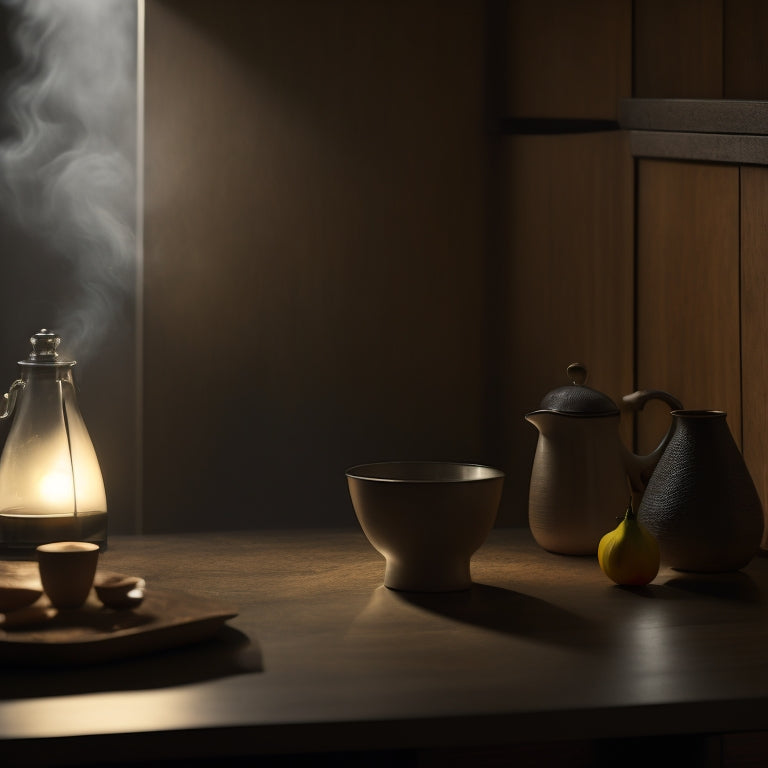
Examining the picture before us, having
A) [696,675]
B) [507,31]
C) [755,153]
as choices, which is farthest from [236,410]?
[696,675]

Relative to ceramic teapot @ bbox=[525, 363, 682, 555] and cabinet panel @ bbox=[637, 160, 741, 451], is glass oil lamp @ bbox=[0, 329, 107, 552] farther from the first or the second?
cabinet panel @ bbox=[637, 160, 741, 451]

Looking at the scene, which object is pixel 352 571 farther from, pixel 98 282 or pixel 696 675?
pixel 98 282

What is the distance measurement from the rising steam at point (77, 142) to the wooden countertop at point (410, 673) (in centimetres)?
63

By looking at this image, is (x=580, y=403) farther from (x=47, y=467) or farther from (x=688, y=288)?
(x=47, y=467)

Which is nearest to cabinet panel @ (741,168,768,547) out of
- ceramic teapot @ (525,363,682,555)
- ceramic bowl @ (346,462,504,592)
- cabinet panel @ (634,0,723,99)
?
ceramic teapot @ (525,363,682,555)

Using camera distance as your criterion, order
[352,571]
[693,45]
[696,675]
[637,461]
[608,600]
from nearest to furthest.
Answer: [696,675]
[608,600]
[352,571]
[637,461]
[693,45]

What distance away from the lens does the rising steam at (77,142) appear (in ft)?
5.49

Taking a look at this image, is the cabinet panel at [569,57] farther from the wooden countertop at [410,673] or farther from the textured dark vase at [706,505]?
the wooden countertop at [410,673]

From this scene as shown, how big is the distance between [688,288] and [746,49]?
0.32 metres

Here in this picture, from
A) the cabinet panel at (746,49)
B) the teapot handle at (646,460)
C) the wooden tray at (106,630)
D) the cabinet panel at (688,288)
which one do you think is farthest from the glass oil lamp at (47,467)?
the cabinet panel at (746,49)

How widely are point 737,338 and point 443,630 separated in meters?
0.61

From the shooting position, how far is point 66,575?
3.31 ft

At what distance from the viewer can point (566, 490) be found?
135 cm

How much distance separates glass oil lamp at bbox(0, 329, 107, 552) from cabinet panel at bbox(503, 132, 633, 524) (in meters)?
0.74
